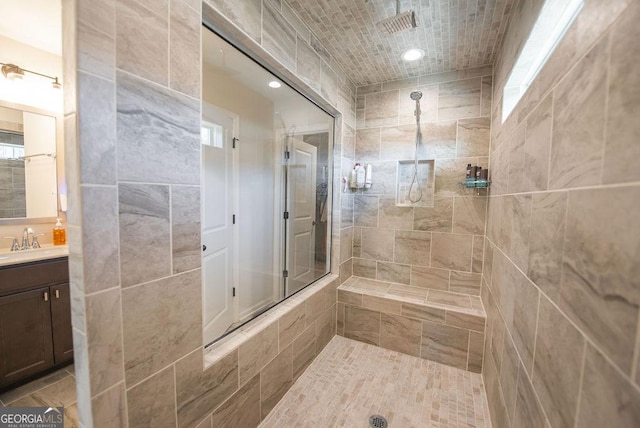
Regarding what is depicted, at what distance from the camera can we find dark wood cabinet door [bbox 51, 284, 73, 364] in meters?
1.80

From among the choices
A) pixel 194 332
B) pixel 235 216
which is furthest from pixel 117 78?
pixel 235 216

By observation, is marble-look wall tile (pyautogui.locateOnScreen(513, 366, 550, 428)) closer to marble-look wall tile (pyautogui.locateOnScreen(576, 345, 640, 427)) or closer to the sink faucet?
marble-look wall tile (pyautogui.locateOnScreen(576, 345, 640, 427))

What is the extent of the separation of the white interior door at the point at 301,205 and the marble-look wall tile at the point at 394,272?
73cm

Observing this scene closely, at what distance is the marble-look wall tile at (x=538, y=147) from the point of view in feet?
2.97

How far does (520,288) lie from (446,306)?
1073 mm

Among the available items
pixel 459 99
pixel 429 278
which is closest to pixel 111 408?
pixel 429 278

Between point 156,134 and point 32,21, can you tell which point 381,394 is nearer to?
point 156,134

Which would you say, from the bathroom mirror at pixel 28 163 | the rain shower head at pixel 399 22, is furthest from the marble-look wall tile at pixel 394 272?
the bathroom mirror at pixel 28 163

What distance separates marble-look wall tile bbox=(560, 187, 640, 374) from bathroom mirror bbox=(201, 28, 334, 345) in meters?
1.67

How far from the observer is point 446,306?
2.08 metres

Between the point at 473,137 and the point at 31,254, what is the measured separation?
3.64 meters

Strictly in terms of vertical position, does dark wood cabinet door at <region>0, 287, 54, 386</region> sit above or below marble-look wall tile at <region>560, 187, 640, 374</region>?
below

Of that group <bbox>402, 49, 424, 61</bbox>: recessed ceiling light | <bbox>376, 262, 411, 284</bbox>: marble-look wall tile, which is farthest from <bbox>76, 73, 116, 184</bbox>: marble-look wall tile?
<bbox>376, 262, 411, 284</bbox>: marble-look wall tile

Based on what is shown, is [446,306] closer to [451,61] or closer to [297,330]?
[297,330]
